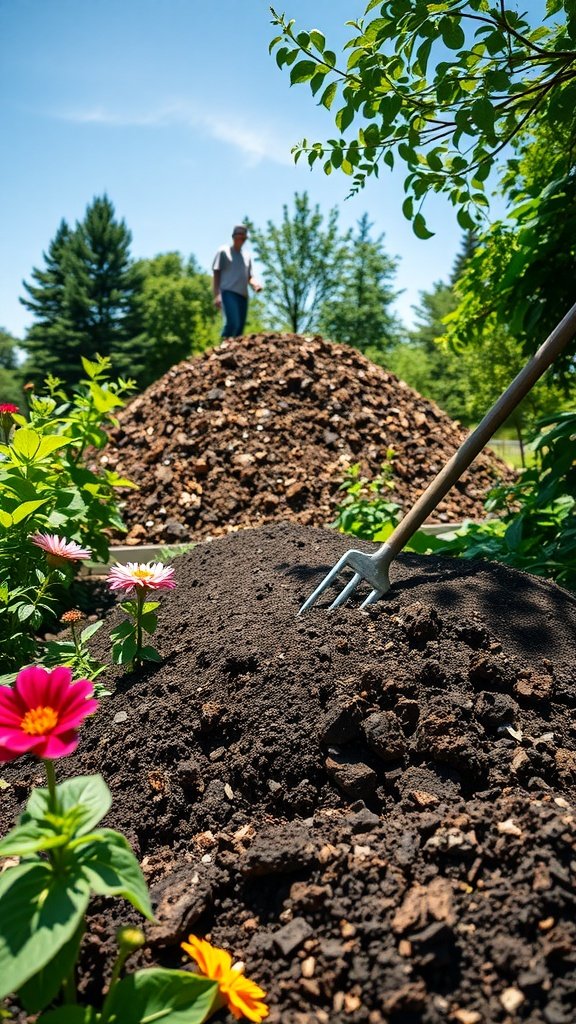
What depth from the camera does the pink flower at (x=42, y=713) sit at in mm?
1051

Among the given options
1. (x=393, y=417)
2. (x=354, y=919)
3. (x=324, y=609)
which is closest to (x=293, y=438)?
(x=393, y=417)

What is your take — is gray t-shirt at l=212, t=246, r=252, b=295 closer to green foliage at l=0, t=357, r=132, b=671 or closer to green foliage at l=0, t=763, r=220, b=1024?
green foliage at l=0, t=357, r=132, b=671

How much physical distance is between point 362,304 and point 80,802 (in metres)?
32.5

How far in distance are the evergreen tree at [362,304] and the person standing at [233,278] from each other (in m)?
22.1

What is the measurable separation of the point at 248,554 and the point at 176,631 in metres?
0.72

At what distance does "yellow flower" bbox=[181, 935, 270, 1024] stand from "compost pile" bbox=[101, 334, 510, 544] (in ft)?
13.8

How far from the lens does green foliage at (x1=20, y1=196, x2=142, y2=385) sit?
34.1 meters

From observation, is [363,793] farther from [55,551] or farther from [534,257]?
[534,257]

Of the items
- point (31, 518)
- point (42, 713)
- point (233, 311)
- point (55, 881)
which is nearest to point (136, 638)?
point (31, 518)

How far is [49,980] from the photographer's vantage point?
99cm

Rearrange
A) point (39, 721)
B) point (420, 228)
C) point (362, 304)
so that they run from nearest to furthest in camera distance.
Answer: point (39, 721) → point (420, 228) → point (362, 304)

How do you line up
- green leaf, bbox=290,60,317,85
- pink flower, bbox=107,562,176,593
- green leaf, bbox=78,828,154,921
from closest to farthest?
1. green leaf, bbox=78,828,154,921
2. pink flower, bbox=107,562,176,593
3. green leaf, bbox=290,60,317,85

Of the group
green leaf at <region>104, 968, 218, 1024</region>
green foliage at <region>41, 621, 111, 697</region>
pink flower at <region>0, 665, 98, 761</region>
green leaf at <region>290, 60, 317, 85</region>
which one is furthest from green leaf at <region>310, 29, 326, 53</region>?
green leaf at <region>104, 968, 218, 1024</region>

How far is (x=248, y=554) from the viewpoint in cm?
309
